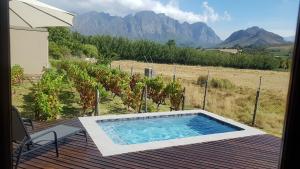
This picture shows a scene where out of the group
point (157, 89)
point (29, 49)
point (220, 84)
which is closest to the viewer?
point (157, 89)

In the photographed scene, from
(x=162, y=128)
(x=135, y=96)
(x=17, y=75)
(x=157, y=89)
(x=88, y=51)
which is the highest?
(x=88, y=51)

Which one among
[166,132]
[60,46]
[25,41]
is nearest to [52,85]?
[166,132]

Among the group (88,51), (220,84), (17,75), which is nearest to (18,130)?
(17,75)

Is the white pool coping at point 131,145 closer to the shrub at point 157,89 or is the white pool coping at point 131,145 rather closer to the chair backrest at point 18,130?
the chair backrest at point 18,130

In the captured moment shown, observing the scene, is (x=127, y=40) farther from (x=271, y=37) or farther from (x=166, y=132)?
(x=271, y=37)

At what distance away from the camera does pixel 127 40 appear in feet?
130

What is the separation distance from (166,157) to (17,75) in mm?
7401

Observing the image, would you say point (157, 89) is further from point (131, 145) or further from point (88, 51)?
A: point (88, 51)

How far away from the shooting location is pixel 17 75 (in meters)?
10.2

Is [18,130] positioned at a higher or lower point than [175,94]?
higher

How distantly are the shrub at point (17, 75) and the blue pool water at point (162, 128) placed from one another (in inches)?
184

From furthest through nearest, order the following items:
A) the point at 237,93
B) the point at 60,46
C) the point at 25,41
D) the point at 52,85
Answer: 1. the point at 60,46
2. the point at 237,93
3. the point at 25,41
4. the point at 52,85

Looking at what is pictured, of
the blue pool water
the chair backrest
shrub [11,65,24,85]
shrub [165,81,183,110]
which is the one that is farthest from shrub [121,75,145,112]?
the chair backrest

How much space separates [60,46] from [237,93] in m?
14.7
